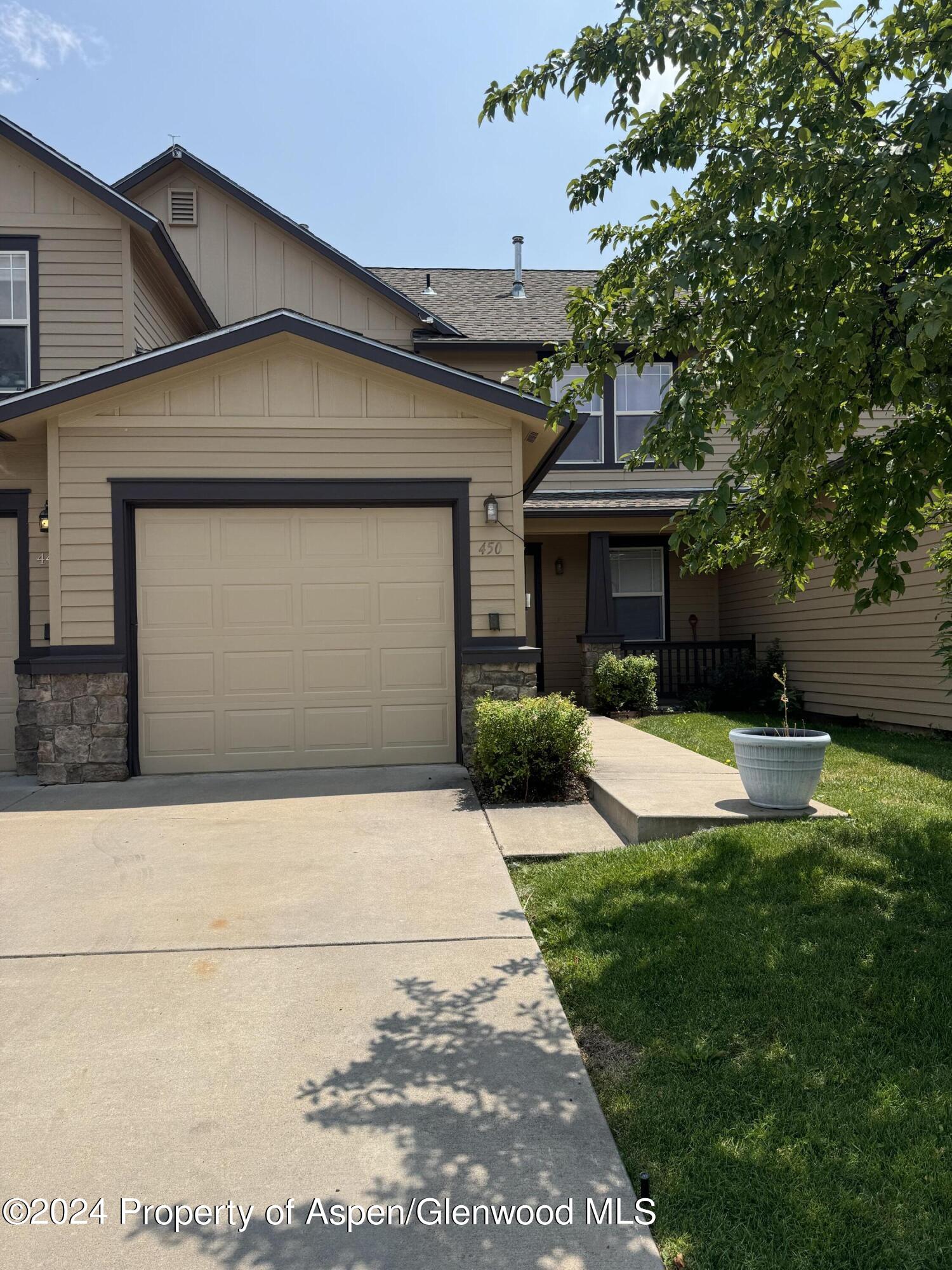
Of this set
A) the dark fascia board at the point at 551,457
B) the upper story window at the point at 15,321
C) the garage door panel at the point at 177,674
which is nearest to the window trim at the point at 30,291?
the upper story window at the point at 15,321

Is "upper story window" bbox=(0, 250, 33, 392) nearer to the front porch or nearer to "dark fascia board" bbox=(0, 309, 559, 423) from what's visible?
"dark fascia board" bbox=(0, 309, 559, 423)

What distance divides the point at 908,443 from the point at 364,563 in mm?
5495

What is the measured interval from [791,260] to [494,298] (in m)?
13.0

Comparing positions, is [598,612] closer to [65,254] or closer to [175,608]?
[175,608]

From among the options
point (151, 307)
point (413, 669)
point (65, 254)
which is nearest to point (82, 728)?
point (413, 669)

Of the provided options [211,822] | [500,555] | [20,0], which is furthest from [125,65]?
[211,822]

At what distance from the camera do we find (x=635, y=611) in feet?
48.8

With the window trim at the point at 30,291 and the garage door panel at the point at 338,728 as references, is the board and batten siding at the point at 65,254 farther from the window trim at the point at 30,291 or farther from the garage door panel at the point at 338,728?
the garage door panel at the point at 338,728

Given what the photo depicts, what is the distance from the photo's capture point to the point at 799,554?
4.13 m

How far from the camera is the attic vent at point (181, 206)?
12289 millimetres

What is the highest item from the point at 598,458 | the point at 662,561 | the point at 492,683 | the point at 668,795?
the point at 598,458

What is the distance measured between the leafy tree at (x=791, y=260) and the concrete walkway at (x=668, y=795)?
6.12 feet

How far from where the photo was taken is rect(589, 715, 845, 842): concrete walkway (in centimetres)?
555

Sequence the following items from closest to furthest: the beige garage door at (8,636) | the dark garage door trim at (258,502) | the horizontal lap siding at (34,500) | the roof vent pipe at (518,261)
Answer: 1. the dark garage door trim at (258,502)
2. the horizontal lap siding at (34,500)
3. the beige garage door at (8,636)
4. the roof vent pipe at (518,261)
